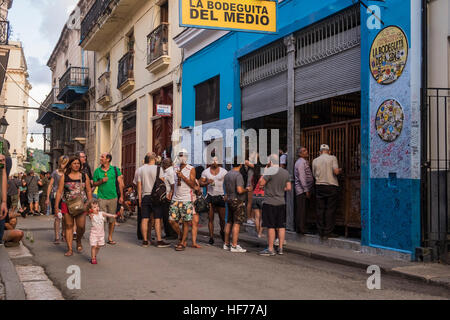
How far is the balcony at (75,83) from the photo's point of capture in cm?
2904

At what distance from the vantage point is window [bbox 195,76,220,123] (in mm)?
14695

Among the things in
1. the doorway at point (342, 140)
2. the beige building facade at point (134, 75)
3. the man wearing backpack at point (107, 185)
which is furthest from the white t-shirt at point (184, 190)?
the beige building facade at point (134, 75)

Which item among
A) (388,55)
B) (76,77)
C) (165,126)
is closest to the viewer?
(388,55)

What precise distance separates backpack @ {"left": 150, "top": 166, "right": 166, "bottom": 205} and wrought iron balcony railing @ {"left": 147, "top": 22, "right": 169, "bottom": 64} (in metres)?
8.83

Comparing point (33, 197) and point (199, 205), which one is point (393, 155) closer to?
point (199, 205)

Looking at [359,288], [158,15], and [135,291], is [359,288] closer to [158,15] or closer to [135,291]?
[135,291]

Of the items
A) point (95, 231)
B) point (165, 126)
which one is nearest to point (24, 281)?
point (95, 231)

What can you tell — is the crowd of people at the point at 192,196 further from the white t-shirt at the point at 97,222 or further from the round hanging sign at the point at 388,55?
the round hanging sign at the point at 388,55

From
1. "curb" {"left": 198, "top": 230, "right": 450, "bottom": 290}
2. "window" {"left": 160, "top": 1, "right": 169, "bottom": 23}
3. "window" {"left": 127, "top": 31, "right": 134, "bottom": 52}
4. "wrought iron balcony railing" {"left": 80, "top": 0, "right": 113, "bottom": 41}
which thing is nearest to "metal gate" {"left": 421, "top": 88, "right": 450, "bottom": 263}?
"curb" {"left": 198, "top": 230, "right": 450, "bottom": 290}

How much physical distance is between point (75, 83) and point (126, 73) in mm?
8758

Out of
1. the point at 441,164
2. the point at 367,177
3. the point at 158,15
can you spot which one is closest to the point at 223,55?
the point at 158,15

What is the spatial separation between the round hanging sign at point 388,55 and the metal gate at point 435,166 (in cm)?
65

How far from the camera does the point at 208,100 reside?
15164 mm

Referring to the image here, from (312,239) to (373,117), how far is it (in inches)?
105
